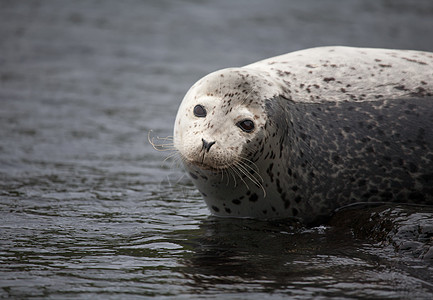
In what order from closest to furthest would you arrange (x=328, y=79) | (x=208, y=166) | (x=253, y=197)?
(x=208, y=166) → (x=253, y=197) → (x=328, y=79)

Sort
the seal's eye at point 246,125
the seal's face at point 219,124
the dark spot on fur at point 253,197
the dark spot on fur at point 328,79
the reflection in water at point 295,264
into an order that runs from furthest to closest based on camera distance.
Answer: the dark spot on fur at point 328,79 → the dark spot on fur at point 253,197 → the seal's eye at point 246,125 → the seal's face at point 219,124 → the reflection in water at point 295,264

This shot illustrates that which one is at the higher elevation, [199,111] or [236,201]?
[199,111]

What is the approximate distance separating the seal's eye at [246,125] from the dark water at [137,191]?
77cm

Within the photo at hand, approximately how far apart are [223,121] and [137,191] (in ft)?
5.29

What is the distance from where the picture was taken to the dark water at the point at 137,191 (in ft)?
14.4

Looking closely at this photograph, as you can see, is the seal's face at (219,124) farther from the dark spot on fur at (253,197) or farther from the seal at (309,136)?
the dark spot on fur at (253,197)

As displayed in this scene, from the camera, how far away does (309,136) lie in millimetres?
6109

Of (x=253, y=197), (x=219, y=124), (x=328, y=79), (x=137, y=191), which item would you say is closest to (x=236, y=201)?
(x=253, y=197)

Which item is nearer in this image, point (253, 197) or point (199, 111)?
point (199, 111)

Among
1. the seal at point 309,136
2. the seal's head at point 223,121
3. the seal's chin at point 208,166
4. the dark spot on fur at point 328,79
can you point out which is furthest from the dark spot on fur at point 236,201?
the dark spot on fur at point 328,79

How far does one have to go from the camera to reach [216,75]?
5.95m

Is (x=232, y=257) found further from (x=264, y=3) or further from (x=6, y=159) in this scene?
(x=264, y=3)

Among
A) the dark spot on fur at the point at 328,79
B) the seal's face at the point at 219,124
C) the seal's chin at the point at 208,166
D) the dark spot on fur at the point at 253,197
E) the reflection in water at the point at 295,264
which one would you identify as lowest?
the reflection in water at the point at 295,264

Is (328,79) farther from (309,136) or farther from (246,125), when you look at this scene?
(246,125)
